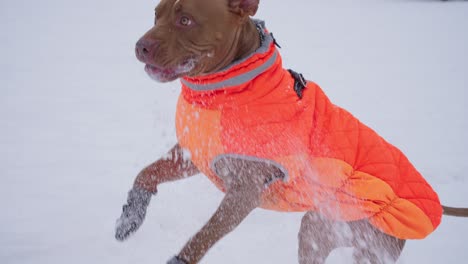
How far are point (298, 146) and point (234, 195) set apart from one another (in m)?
0.34

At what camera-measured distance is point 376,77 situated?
695 cm

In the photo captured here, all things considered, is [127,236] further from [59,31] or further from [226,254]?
[59,31]

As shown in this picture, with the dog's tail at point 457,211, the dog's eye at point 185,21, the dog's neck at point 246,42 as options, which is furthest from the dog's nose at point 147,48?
the dog's tail at point 457,211

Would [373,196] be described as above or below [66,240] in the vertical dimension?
above

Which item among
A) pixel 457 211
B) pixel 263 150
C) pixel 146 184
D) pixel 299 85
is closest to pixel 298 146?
pixel 263 150

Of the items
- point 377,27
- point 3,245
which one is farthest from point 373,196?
point 377,27

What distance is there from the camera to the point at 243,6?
2178mm

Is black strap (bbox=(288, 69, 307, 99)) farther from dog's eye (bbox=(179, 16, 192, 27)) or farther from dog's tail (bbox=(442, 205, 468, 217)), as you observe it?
dog's tail (bbox=(442, 205, 468, 217))

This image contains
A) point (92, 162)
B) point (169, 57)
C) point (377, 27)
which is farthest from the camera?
point (377, 27)

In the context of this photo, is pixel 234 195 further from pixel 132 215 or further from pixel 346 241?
pixel 346 241

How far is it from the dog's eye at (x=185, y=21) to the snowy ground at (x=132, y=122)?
137 cm

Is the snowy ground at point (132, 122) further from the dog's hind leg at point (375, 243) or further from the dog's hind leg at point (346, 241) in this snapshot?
the dog's hind leg at point (375, 243)

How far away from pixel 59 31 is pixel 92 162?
497 centimetres

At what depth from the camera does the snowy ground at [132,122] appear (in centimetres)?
299
